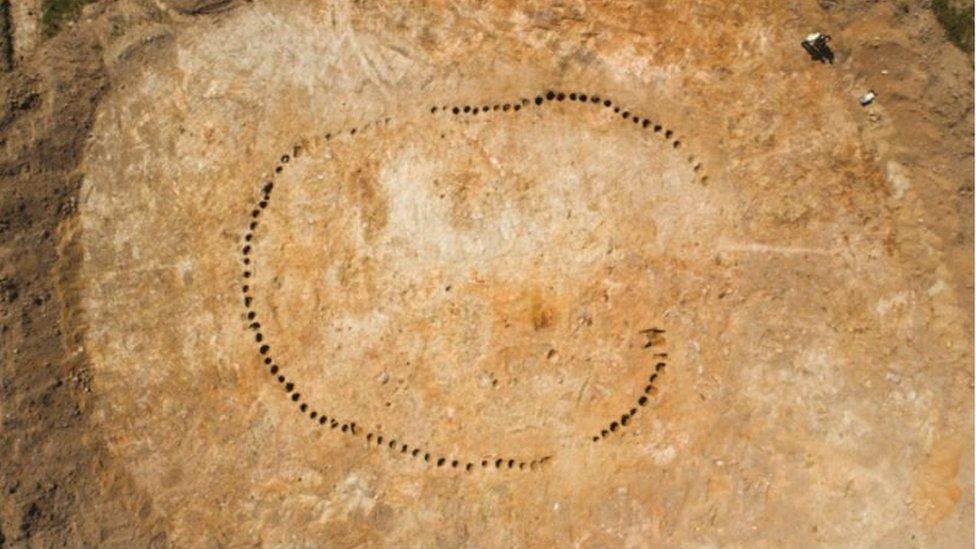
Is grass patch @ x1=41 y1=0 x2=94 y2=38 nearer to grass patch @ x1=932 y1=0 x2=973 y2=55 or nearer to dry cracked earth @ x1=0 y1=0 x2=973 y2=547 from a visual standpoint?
dry cracked earth @ x1=0 y1=0 x2=973 y2=547

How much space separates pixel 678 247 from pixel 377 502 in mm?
2295

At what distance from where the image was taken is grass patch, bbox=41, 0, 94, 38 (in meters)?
4.25

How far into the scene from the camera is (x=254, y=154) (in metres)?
4.22

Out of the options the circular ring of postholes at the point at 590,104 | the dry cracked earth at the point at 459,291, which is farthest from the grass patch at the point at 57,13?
the circular ring of postholes at the point at 590,104

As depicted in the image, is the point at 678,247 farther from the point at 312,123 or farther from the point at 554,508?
the point at 312,123

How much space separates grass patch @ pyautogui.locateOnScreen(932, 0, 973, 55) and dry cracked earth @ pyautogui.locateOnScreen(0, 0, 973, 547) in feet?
0.49

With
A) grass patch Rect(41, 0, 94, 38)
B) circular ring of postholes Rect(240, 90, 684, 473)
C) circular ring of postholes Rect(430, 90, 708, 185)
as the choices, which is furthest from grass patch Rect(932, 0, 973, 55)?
grass patch Rect(41, 0, 94, 38)

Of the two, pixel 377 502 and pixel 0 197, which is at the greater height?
pixel 0 197

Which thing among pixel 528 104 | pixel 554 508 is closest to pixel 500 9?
pixel 528 104

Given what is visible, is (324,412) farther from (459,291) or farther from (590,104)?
(590,104)

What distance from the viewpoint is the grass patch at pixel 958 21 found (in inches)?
166

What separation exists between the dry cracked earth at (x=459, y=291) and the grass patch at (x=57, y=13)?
0.07 metres

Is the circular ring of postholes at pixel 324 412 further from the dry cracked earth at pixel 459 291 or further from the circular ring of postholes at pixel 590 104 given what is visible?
the circular ring of postholes at pixel 590 104

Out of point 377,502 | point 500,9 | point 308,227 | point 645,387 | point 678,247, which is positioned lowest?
point 377,502
